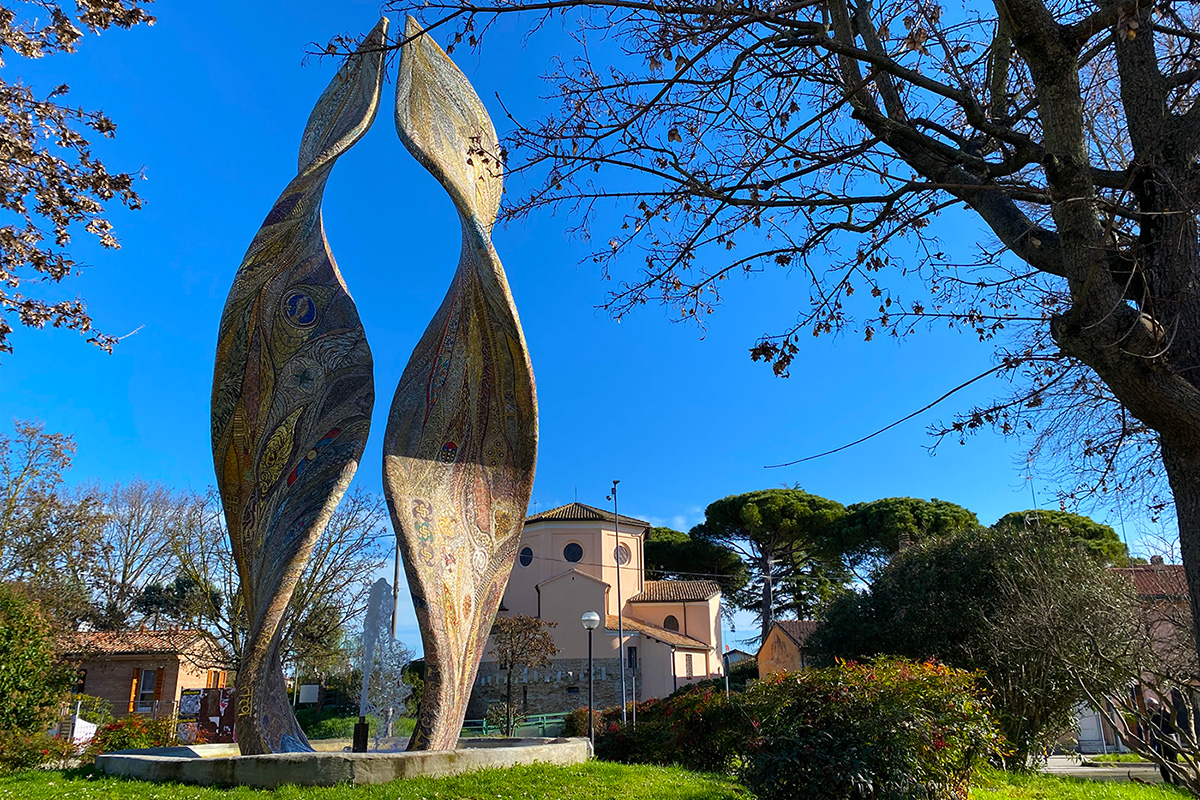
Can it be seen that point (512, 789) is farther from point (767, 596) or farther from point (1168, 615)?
point (767, 596)

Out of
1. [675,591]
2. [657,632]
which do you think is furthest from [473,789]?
[675,591]

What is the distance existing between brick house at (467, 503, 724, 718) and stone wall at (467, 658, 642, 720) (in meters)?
0.04

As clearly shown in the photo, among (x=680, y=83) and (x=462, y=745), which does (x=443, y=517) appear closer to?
(x=462, y=745)

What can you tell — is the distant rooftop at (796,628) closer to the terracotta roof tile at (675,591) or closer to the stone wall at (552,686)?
the terracotta roof tile at (675,591)

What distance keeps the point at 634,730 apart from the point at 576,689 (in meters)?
21.1

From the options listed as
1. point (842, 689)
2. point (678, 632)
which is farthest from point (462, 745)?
point (678, 632)

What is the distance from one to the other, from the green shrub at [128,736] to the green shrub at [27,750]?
0.49 meters

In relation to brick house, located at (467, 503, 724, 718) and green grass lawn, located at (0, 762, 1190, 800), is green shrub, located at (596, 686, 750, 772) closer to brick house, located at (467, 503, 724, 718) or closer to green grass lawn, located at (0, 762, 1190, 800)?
green grass lawn, located at (0, 762, 1190, 800)

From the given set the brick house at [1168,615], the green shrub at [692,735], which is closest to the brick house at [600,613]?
the green shrub at [692,735]

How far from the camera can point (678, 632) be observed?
38.4 m

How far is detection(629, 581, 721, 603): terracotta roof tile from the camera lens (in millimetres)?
38688

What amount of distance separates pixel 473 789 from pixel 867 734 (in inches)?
141

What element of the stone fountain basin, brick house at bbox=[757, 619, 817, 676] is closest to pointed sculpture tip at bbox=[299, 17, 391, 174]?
the stone fountain basin

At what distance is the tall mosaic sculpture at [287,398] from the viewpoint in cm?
961
